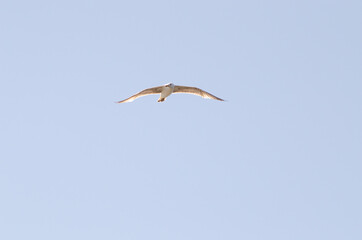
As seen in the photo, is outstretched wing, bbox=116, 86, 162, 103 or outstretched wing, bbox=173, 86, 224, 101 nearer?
outstretched wing, bbox=116, 86, 162, 103

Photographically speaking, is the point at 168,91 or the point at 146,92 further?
the point at 146,92

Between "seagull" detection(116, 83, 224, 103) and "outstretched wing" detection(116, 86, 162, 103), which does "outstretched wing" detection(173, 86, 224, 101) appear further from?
"outstretched wing" detection(116, 86, 162, 103)

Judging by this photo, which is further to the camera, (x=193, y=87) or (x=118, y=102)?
(x=193, y=87)

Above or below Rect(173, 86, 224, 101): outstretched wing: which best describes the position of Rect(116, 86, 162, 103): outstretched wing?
below

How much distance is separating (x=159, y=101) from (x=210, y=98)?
189 inches

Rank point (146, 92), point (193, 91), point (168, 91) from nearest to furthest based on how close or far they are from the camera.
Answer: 1. point (168, 91)
2. point (146, 92)
3. point (193, 91)

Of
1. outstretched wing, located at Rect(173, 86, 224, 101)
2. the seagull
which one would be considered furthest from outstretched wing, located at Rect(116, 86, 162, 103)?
outstretched wing, located at Rect(173, 86, 224, 101)

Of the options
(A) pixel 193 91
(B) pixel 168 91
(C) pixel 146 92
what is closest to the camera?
(B) pixel 168 91

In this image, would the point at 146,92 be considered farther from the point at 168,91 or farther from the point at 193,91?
the point at 193,91

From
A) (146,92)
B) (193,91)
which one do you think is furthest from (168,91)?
(193,91)

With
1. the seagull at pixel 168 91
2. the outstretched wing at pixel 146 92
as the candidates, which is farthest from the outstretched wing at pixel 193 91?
the outstretched wing at pixel 146 92

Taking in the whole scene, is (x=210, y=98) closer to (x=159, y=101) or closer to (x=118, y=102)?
(x=159, y=101)

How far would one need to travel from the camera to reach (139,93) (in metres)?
54.9

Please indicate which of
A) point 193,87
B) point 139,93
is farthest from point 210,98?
point 139,93
